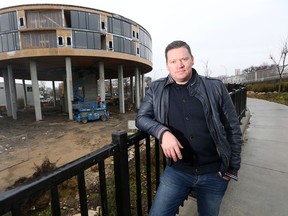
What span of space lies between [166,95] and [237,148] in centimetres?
83

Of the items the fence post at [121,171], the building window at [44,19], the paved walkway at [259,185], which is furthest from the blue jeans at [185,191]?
the building window at [44,19]

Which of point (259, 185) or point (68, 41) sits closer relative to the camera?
point (259, 185)

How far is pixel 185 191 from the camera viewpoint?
1.88m

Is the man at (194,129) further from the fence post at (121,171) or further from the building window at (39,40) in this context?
the building window at (39,40)

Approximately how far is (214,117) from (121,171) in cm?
95

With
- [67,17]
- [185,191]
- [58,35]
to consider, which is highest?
[67,17]

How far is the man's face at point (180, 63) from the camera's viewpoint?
1771 mm

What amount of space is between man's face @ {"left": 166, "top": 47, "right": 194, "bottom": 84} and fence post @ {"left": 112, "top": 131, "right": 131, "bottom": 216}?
28.9 inches

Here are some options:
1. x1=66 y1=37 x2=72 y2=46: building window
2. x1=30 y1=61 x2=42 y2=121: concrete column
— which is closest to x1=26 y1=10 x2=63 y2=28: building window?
x1=66 y1=37 x2=72 y2=46: building window

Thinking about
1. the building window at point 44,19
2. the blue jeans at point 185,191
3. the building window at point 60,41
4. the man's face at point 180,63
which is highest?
the building window at point 44,19

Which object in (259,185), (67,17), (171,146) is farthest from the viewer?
(67,17)

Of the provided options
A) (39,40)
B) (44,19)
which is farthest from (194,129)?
(44,19)

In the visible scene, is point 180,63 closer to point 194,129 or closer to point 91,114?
point 194,129

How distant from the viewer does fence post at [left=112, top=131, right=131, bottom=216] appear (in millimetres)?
1595
